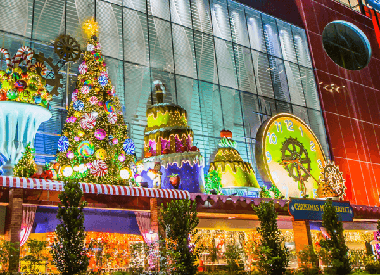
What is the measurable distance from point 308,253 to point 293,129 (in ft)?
36.3

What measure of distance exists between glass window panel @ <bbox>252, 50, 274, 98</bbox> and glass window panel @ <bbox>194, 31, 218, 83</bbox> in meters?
3.65

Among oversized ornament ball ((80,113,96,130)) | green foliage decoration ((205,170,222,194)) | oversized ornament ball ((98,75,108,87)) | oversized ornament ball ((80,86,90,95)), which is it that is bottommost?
green foliage decoration ((205,170,222,194))

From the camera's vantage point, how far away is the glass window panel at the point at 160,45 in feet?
80.1

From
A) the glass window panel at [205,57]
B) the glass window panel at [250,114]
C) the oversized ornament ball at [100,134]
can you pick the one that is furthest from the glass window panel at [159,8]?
the oversized ornament ball at [100,134]

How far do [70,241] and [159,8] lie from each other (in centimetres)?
1736

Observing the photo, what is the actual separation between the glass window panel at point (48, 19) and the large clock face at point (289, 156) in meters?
13.5

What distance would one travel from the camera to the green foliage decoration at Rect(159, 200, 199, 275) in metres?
13.6

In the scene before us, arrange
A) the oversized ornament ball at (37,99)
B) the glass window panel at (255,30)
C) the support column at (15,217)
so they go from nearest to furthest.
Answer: the support column at (15,217), the oversized ornament ball at (37,99), the glass window panel at (255,30)

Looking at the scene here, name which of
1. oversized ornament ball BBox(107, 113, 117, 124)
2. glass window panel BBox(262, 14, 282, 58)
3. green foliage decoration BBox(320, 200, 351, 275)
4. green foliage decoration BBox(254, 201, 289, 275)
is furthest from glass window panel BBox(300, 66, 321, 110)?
oversized ornament ball BBox(107, 113, 117, 124)

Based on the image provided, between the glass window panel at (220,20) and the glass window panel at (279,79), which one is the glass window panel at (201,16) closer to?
the glass window panel at (220,20)

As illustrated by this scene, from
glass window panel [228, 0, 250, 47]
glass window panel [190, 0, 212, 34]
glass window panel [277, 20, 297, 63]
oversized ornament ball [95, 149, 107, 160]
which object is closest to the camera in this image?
oversized ornament ball [95, 149, 107, 160]

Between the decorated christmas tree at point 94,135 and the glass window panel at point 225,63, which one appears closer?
the decorated christmas tree at point 94,135

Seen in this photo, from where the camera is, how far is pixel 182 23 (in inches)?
1040

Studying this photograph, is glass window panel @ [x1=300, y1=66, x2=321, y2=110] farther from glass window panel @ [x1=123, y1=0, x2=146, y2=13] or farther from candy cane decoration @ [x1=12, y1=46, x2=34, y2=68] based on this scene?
candy cane decoration @ [x1=12, y1=46, x2=34, y2=68]
